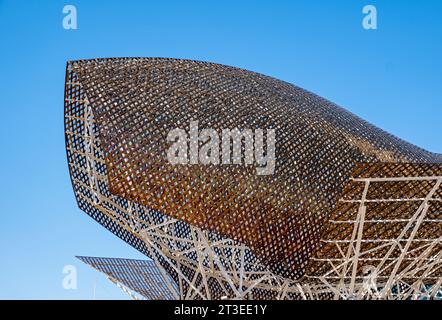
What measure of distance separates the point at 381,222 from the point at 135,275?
13.4 meters

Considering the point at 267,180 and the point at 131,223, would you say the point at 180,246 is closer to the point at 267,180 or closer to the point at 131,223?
the point at 131,223

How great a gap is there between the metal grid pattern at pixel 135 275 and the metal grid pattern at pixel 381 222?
31.2ft

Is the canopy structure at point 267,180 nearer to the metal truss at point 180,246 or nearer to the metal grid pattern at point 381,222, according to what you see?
the metal grid pattern at point 381,222

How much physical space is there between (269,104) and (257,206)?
10.5 feet

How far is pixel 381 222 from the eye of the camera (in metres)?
15.5

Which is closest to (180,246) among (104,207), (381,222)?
(104,207)

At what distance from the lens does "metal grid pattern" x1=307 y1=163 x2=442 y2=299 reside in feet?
46.1

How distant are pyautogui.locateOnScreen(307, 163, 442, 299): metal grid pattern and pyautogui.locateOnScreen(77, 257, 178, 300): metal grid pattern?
950 centimetres

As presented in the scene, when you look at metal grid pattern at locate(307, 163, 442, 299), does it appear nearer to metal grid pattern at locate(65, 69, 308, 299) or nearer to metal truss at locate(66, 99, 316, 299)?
metal truss at locate(66, 99, 316, 299)

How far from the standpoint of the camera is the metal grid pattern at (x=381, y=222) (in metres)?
14.1

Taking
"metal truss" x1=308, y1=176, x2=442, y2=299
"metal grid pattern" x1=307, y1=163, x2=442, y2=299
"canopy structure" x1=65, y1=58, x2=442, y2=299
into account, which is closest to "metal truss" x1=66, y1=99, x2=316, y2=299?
"canopy structure" x1=65, y1=58, x2=442, y2=299
